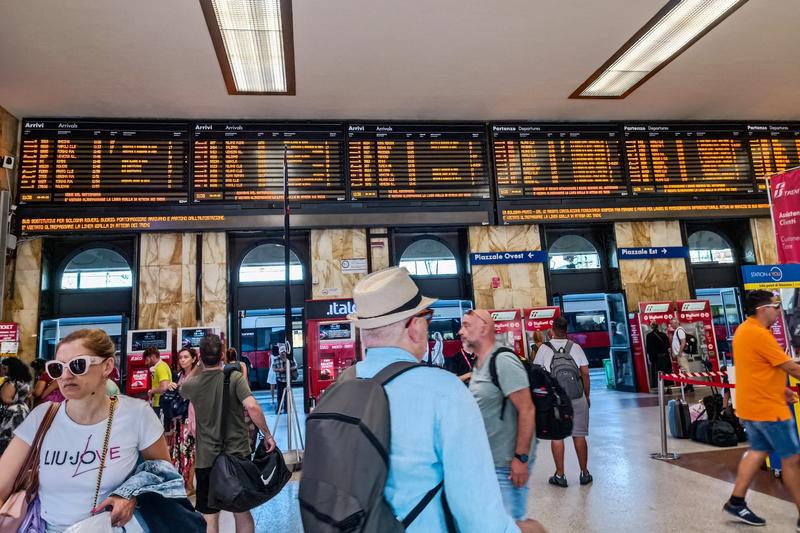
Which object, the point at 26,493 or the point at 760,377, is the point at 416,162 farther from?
the point at 26,493

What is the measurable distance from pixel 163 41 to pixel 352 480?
7026mm

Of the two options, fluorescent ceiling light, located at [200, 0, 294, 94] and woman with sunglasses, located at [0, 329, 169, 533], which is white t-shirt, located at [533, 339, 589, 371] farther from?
fluorescent ceiling light, located at [200, 0, 294, 94]

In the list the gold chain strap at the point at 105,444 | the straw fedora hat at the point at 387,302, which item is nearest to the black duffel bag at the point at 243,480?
the gold chain strap at the point at 105,444

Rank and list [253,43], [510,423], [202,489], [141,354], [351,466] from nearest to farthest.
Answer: [351,466] < [510,423] < [202,489] < [253,43] < [141,354]

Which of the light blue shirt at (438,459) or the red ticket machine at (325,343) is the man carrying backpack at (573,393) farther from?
the red ticket machine at (325,343)

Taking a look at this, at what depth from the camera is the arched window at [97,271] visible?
28.7 ft

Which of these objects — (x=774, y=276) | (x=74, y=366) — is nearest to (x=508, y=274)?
(x=774, y=276)

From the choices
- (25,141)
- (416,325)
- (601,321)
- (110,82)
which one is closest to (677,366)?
(601,321)

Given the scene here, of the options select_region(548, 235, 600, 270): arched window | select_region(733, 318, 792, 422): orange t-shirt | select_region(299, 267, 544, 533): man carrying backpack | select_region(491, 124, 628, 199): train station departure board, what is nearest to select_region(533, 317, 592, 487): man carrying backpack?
select_region(733, 318, 792, 422): orange t-shirt

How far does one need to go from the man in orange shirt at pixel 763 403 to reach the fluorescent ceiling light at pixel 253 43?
226 inches

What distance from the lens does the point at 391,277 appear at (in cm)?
139

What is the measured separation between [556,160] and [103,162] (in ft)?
26.6

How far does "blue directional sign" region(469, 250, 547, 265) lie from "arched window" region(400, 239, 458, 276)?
2.40ft

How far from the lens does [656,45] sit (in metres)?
7.07
